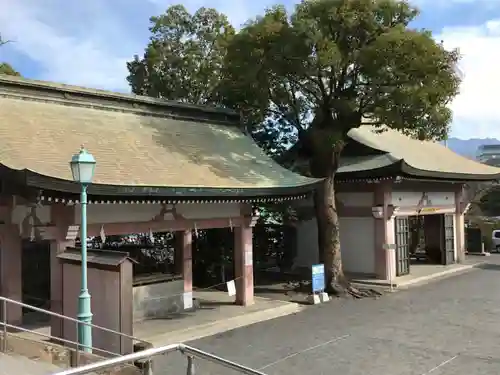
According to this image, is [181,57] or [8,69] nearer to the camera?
[8,69]

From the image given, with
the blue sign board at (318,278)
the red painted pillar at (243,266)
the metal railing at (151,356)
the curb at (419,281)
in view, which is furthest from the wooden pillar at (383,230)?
the metal railing at (151,356)

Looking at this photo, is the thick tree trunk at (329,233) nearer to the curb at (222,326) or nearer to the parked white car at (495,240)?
the curb at (222,326)

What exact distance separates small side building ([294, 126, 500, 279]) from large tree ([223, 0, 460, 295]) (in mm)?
2459

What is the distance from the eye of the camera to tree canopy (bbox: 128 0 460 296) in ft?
50.5

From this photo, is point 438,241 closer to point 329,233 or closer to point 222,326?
point 329,233

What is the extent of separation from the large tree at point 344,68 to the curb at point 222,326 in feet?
9.65

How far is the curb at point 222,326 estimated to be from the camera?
12.3m

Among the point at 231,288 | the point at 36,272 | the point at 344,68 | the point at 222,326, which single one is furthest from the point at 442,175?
the point at 36,272

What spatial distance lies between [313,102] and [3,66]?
17453mm

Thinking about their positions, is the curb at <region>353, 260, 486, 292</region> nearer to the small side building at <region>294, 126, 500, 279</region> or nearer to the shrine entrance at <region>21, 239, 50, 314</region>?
the small side building at <region>294, 126, 500, 279</region>

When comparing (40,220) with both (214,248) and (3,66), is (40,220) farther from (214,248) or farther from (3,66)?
(3,66)

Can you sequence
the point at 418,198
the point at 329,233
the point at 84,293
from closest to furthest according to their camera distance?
1. the point at 84,293
2. the point at 329,233
3. the point at 418,198

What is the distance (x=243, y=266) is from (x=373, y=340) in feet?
15.6

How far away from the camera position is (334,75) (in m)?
16.6
